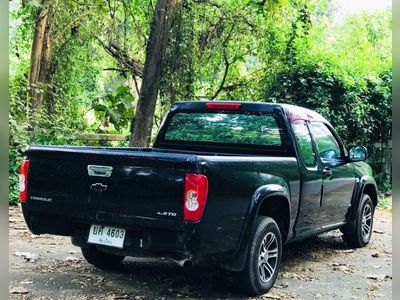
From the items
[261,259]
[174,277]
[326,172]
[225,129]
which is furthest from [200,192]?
[326,172]

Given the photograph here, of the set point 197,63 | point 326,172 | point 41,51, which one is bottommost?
point 326,172

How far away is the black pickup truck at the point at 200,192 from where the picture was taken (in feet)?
13.5

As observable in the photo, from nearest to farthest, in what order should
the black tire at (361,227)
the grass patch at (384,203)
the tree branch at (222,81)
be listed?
the black tire at (361,227) → the grass patch at (384,203) → the tree branch at (222,81)

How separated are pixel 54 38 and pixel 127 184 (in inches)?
394

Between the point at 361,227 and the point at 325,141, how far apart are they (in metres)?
1.48

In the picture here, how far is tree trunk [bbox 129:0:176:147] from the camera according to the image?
9.38 metres

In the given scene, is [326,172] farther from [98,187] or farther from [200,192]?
[98,187]

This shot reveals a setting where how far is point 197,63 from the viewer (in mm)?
12531

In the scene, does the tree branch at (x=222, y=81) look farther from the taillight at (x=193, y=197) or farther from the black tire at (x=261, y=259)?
the taillight at (x=193, y=197)

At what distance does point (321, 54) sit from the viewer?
39.9 ft

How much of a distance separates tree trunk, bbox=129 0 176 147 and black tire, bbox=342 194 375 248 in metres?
4.09

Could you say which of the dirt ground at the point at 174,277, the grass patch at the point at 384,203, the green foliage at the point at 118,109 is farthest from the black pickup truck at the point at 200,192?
the green foliage at the point at 118,109

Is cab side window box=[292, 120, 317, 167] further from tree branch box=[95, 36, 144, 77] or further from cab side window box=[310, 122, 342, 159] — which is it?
tree branch box=[95, 36, 144, 77]

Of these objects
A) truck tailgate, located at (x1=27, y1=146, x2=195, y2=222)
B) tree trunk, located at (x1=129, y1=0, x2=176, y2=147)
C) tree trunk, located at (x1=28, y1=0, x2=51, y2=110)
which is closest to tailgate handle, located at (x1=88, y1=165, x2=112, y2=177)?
truck tailgate, located at (x1=27, y1=146, x2=195, y2=222)
